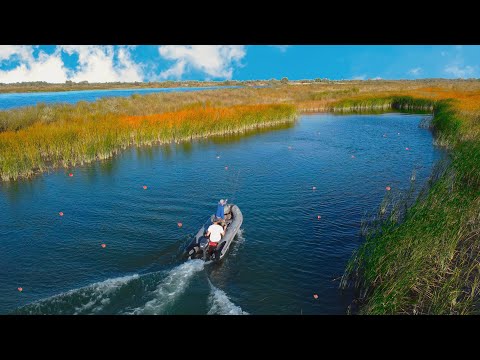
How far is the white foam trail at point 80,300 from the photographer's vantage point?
9781 mm

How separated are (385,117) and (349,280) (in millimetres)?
38759

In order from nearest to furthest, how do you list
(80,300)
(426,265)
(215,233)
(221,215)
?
(426,265) → (80,300) → (215,233) → (221,215)

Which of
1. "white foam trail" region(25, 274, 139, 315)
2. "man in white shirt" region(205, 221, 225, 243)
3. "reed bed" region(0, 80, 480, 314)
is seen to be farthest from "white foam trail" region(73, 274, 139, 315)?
"reed bed" region(0, 80, 480, 314)

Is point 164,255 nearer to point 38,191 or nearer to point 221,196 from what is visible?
point 221,196

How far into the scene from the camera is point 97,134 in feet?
88.0

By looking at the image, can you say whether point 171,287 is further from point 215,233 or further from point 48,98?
point 48,98

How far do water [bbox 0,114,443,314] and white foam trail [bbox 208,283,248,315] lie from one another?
0.14ft

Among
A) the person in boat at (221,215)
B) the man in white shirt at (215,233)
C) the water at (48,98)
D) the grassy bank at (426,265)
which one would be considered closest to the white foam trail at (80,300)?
the man in white shirt at (215,233)

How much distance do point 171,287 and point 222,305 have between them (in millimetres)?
1784

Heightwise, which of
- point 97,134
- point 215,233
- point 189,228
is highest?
point 97,134

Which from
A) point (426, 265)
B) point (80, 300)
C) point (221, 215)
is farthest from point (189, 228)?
point (426, 265)

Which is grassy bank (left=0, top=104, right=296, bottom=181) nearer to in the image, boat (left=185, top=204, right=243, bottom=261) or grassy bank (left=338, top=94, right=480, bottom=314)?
boat (left=185, top=204, right=243, bottom=261)

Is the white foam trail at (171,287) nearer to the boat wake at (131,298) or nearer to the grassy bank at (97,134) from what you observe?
the boat wake at (131,298)

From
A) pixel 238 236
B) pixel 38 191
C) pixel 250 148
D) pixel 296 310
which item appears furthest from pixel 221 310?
pixel 250 148
